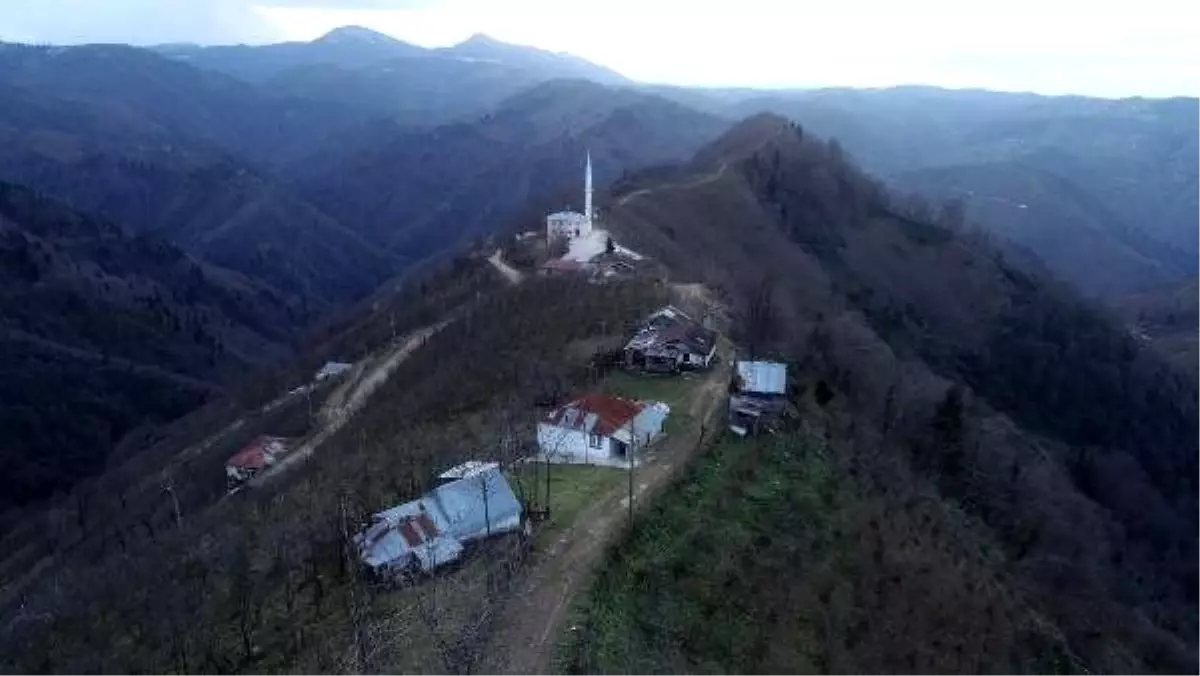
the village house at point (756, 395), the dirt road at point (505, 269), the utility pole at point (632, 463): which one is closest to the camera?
the utility pole at point (632, 463)

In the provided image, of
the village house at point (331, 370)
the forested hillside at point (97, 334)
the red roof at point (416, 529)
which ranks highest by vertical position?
the red roof at point (416, 529)

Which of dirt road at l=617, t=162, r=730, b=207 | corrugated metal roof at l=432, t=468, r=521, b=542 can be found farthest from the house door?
dirt road at l=617, t=162, r=730, b=207

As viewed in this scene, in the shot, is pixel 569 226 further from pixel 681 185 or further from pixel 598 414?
pixel 598 414

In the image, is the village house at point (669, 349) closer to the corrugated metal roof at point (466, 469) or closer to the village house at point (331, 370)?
the corrugated metal roof at point (466, 469)

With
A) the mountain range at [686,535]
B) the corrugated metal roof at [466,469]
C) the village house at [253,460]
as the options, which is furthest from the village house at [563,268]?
the corrugated metal roof at [466,469]

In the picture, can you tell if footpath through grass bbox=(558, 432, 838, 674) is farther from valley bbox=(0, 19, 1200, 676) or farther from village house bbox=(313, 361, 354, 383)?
village house bbox=(313, 361, 354, 383)
